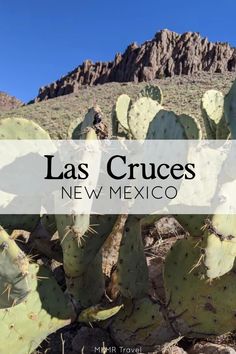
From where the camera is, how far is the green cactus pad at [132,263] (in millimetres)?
3076

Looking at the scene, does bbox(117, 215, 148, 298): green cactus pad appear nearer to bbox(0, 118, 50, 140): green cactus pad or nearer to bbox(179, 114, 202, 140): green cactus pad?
bbox(179, 114, 202, 140): green cactus pad

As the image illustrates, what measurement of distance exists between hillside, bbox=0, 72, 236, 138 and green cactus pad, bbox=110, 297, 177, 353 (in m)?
25.1

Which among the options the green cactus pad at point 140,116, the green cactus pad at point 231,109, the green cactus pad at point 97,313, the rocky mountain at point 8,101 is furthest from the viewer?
the rocky mountain at point 8,101

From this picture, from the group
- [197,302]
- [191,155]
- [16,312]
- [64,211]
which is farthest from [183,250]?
[16,312]

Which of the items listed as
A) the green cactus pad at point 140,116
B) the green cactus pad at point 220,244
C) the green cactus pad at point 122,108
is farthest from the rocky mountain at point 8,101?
the green cactus pad at point 220,244

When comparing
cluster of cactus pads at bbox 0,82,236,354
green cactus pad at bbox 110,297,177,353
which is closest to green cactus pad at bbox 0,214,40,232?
cluster of cactus pads at bbox 0,82,236,354

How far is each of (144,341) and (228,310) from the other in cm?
59

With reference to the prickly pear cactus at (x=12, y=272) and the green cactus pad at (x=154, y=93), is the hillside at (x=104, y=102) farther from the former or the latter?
the prickly pear cactus at (x=12, y=272)

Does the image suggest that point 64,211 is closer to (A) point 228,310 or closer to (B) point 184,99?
(A) point 228,310

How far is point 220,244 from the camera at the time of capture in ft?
8.79

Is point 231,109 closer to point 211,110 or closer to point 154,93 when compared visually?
point 211,110

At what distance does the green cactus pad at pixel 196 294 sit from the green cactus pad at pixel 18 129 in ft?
3.94

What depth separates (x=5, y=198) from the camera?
3361mm

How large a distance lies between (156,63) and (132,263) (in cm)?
9591
